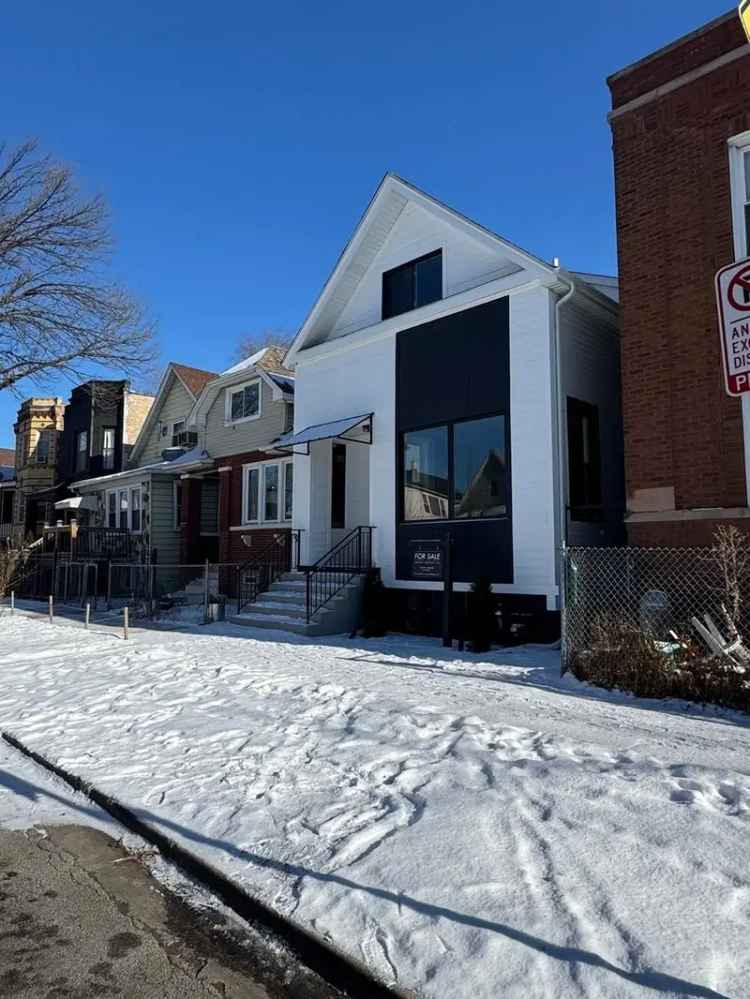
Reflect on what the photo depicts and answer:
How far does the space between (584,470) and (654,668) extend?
18.8 ft

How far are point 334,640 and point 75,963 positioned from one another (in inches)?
331

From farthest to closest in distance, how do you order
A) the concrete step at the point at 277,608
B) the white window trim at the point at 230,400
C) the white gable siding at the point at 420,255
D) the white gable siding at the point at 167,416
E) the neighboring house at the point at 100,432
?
1. the neighboring house at the point at 100,432
2. the white gable siding at the point at 167,416
3. the white window trim at the point at 230,400
4. the concrete step at the point at 277,608
5. the white gable siding at the point at 420,255

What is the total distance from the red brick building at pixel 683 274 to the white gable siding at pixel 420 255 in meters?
2.77

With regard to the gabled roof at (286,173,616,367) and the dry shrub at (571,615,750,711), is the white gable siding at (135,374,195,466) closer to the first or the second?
the gabled roof at (286,173,616,367)

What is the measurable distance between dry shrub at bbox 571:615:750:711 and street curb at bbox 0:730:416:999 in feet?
14.5

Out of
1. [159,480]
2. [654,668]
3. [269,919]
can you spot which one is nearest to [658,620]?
[654,668]

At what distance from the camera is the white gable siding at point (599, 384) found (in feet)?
37.2

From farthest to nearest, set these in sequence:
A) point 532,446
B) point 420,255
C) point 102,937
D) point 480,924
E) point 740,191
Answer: point 420,255 → point 532,446 → point 740,191 → point 102,937 → point 480,924

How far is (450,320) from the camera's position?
1238 cm

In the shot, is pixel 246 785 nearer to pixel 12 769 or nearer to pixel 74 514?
pixel 12 769

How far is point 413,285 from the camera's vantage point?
13586mm

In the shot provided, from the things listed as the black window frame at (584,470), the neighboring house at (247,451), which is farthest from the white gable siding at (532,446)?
the neighboring house at (247,451)

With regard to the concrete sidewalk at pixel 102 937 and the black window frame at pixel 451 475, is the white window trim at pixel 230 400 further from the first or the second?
the concrete sidewalk at pixel 102 937

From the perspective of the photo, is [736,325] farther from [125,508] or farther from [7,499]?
[7,499]
